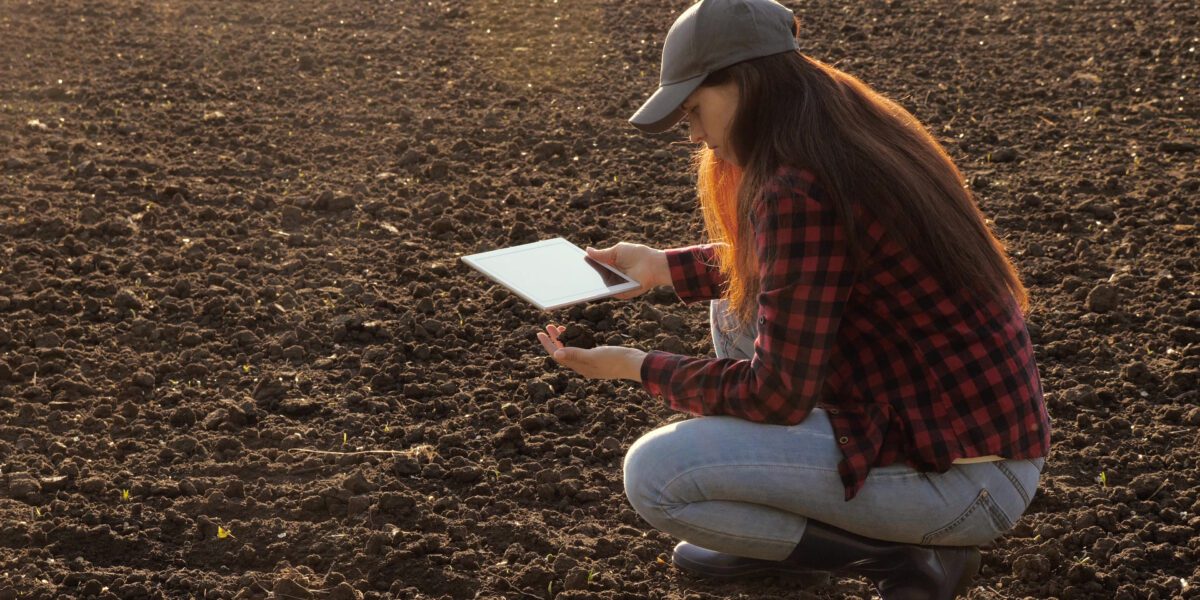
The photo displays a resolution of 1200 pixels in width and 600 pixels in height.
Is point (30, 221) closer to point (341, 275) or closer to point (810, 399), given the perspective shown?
point (341, 275)

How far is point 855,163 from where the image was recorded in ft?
8.00

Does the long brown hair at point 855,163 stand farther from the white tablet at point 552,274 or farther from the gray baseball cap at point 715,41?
the white tablet at point 552,274

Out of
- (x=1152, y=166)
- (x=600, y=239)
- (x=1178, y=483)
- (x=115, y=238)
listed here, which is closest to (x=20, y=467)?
(x=115, y=238)

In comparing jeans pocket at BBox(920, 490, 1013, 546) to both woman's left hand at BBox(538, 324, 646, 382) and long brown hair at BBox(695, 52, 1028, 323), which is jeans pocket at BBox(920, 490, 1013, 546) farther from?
woman's left hand at BBox(538, 324, 646, 382)

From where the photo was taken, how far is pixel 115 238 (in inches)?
199

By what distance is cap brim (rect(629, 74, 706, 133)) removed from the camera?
8.36ft

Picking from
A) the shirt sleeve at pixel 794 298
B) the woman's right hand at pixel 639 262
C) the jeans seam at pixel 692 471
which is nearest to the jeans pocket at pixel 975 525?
the jeans seam at pixel 692 471

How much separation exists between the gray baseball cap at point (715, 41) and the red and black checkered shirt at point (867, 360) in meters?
0.26

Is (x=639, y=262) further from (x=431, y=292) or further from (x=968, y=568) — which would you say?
(x=431, y=292)

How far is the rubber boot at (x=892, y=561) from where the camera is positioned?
2.72 metres

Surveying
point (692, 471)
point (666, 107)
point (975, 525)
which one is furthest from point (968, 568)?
point (666, 107)

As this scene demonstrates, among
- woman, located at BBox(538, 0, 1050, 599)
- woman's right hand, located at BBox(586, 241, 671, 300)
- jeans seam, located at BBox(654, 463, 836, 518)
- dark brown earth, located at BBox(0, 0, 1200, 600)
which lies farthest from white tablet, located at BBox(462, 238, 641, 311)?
dark brown earth, located at BBox(0, 0, 1200, 600)

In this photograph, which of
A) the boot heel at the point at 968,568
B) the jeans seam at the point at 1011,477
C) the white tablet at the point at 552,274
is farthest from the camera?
the white tablet at the point at 552,274

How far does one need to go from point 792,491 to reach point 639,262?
0.84m
